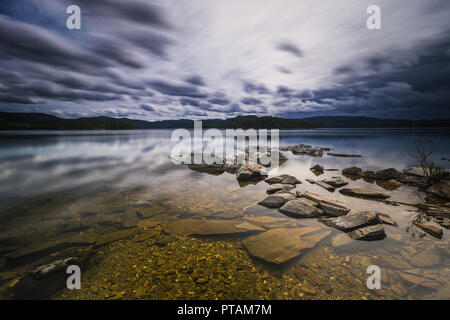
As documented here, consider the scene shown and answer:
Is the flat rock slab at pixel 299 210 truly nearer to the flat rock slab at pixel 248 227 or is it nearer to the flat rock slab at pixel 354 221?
the flat rock slab at pixel 354 221

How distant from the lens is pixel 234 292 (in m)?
3.60

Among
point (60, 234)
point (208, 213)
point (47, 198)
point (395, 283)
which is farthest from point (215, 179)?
point (395, 283)

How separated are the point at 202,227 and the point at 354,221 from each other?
5244 millimetres

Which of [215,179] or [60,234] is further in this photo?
[215,179]

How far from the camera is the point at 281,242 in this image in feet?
17.2

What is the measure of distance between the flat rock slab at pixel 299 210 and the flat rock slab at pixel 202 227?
7.02 ft

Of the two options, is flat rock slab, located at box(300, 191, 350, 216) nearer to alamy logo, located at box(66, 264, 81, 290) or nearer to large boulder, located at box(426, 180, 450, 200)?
large boulder, located at box(426, 180, 450, 200)

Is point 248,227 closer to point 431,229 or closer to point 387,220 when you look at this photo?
point 387,220

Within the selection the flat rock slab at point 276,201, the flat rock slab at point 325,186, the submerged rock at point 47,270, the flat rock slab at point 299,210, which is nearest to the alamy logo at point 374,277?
the flat rock slab at point 299,210

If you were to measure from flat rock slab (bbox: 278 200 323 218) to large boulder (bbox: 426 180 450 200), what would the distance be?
714cm

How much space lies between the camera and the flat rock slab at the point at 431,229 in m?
5.48
